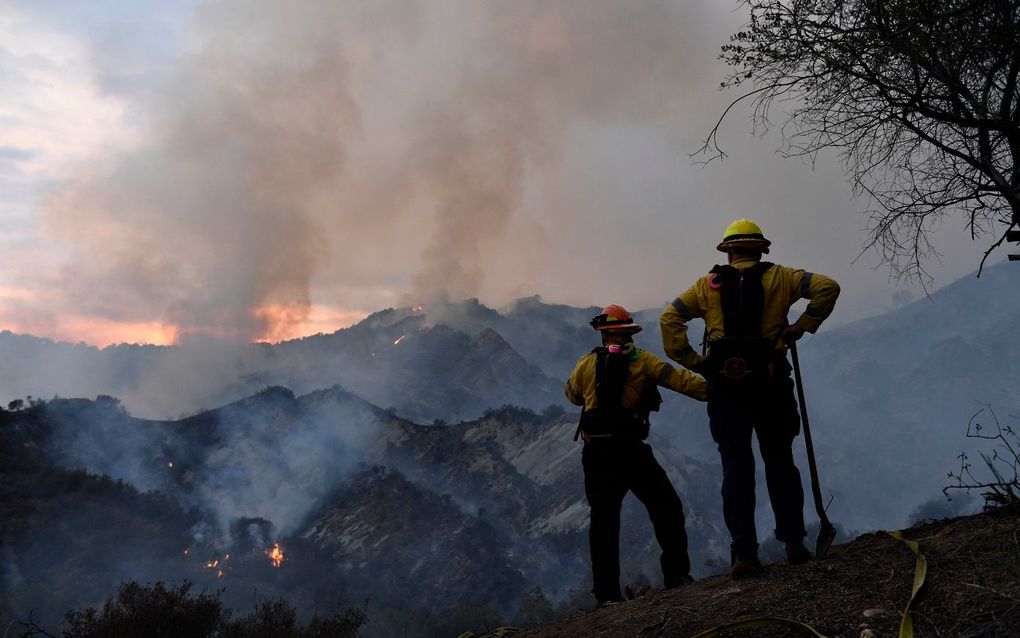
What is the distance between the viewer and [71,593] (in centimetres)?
4075

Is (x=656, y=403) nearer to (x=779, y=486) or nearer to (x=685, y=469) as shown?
(x=779, y=486)

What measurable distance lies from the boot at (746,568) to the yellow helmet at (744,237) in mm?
2132

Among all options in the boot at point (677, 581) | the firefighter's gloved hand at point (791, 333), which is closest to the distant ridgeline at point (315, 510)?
the boot at point (677, 581)

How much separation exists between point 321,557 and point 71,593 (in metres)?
32.4

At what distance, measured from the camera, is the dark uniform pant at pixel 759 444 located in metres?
5.11

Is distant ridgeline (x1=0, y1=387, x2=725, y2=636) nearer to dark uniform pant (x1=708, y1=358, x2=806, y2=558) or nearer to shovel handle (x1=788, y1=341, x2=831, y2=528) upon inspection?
dark uniform pant (x1=708, y1=358, x2=806, y2=558)

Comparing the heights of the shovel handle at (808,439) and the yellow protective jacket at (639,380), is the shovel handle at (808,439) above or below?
below

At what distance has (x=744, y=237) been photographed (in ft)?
17.5

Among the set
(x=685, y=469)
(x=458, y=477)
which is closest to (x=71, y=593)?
(x=458, y=477)

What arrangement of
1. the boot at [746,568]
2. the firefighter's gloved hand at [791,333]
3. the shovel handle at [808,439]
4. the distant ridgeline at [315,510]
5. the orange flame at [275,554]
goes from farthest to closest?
the orange flame at [275,554], the distant ridgeline at [315,510], the shovel handle at [808,439], the firefighter's gloved hand at [791,333], the boot at [746,568]

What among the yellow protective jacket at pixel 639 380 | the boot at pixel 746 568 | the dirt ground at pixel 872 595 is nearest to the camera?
the dirt ground at pixel 872 595

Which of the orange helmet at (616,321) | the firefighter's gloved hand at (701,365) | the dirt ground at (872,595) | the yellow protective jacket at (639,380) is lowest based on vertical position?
the dirt ground at (872,595)

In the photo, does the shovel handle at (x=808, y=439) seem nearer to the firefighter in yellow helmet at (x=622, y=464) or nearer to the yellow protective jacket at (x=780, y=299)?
the yellow protective jacket at (x=780, y=299)

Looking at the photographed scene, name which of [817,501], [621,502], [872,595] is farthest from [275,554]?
[872,595]
